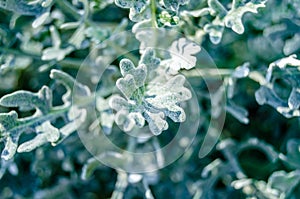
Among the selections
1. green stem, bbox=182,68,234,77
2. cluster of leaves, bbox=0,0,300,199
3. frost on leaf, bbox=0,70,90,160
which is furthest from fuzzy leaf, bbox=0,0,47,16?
green stem, bbox=182,68,234,77

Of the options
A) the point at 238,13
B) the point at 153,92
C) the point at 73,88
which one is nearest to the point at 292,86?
the point at 238,13

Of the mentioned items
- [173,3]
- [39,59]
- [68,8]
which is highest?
[173,3]

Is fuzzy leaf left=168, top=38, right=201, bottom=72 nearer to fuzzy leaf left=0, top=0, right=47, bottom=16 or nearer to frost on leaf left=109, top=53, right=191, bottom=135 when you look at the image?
frost on leaf left=109, top=53, right=191, bottom=135

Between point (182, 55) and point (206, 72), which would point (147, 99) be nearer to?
point (182, 55)

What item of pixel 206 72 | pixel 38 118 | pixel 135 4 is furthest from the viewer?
pixel 206 72

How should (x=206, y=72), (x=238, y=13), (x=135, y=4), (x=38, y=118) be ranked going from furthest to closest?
(x=206, y=72) → (x=38, y=118) → (x=238, y=13) → (x=135, y=4)

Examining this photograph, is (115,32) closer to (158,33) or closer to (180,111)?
(158,33)

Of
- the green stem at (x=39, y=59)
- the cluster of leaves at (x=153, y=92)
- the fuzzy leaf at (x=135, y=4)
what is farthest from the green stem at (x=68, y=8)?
the fuzzy leaf at (x=135, y=4)
